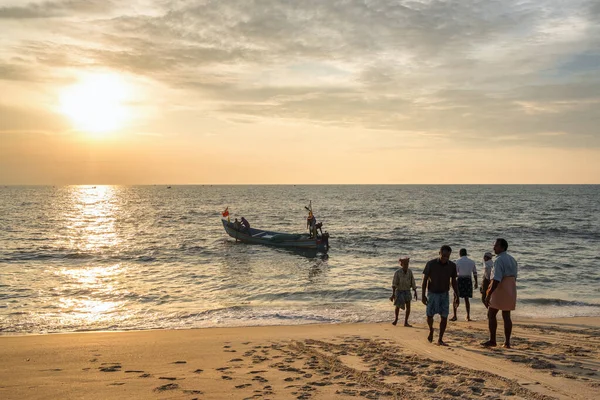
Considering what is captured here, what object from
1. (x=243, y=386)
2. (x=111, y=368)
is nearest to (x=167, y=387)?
(x=243, y=386)

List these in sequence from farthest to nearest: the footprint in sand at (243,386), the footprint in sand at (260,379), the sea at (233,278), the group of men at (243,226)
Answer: the group of men at (243,226), the sea at (233,278), the footprint in sand at (260,379), the footprint in sand at (243,386)

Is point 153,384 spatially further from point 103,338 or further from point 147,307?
point 147,307

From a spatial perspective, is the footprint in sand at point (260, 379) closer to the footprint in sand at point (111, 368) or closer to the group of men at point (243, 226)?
the footprint in sand at point (111, 368)

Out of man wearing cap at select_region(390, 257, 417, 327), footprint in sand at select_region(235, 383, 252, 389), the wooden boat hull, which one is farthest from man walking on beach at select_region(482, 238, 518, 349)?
the wooden boat hull

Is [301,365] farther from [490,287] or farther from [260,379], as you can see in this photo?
[490,287]

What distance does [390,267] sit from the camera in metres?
23.7

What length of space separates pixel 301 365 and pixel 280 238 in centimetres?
2602

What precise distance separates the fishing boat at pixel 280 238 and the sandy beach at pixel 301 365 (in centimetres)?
2070

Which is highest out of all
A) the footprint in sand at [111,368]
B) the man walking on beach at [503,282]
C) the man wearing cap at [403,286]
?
the man walking on beach at [503,282]

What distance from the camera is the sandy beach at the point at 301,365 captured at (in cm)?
676

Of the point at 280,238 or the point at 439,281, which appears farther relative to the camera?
the point at 280,238

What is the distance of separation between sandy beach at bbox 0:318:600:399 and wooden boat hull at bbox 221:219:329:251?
20.7m

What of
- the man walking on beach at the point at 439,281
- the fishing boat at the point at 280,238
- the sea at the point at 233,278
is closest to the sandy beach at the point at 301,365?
the man walking on beach at the point at 439,281

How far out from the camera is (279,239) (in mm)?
34062
